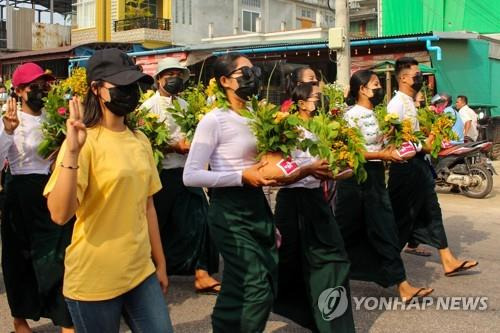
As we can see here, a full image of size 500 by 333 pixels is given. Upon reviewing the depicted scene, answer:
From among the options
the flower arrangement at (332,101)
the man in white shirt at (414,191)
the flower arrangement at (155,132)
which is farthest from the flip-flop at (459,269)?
the flower arrangement at (155,132)

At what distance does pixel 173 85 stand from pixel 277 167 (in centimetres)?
251

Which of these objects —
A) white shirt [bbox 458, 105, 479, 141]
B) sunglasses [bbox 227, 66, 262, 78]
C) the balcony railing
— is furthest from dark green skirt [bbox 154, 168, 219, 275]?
the balcony railing

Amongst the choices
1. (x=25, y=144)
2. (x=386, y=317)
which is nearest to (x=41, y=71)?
(x=25, y=144)

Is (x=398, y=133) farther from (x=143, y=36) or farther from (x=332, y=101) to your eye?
(x=143, y=36)

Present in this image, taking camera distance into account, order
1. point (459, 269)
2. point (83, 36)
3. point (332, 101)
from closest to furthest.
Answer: point (332, 101)
point (459, 269)
point (83, 36)

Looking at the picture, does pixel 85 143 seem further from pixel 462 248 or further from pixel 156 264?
pixel 462 248

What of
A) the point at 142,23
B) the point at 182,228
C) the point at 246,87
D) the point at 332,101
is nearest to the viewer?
the point at 246,87

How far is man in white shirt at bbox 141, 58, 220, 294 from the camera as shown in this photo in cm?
540

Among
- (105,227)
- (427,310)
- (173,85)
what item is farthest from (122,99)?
(427,310)

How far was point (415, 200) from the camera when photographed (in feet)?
18.6

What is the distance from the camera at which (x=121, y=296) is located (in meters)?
2.68

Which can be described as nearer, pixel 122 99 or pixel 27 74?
pixel 122 99

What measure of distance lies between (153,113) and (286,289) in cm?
202

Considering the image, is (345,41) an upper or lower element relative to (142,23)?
lower
